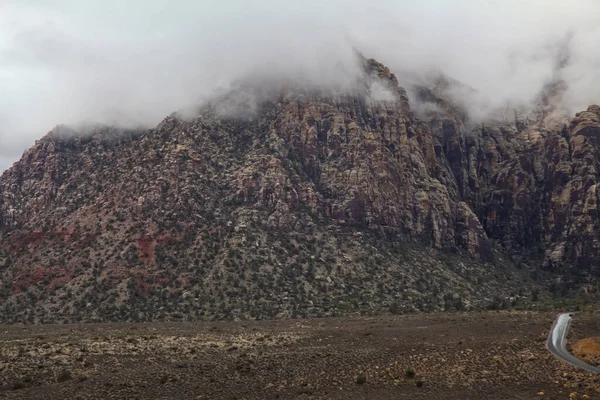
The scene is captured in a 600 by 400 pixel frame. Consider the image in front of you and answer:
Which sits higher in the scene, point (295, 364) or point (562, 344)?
point (295, 364)

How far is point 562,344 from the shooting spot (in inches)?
2002

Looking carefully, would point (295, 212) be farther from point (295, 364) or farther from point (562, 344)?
point (562, 344)

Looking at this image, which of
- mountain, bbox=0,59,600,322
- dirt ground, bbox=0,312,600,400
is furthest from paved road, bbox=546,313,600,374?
mountain, bbox=0,59,600,322

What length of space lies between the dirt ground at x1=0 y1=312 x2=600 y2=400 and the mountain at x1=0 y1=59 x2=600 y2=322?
83.9 feet

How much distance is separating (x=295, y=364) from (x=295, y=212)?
238ft

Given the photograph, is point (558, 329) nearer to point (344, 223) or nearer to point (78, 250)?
point (344, 223)

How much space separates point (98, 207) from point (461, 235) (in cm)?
10214

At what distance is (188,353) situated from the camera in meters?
48.5

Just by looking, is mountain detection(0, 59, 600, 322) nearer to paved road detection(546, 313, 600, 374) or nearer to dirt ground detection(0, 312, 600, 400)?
dirt ground detection(0, 312, 600, 400)

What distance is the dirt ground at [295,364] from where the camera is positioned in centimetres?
3681

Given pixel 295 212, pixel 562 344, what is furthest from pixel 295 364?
pixel 295 212

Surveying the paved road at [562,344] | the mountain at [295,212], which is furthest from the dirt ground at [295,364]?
the mountain at [295,212]

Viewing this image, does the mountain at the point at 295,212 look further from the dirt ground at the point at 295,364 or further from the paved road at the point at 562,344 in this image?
the paved road at the point at 562,344

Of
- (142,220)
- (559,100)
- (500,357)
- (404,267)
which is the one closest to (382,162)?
(404,267)
